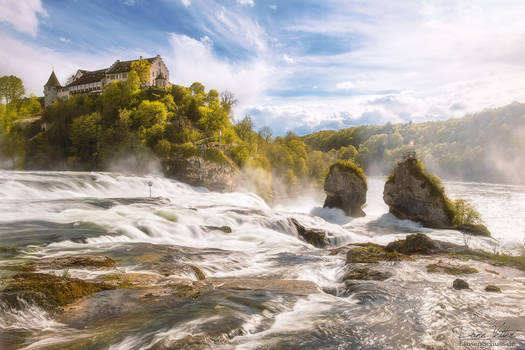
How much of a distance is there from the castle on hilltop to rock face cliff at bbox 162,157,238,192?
29118 millimetres

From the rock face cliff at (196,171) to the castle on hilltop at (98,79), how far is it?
29118mm

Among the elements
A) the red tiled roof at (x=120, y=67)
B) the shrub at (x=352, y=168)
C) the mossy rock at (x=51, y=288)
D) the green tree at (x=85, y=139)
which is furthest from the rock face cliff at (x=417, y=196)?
the red tiled roof at (x=120, y=67)

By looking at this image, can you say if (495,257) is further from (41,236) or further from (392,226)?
(41,236)

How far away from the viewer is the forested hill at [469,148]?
99625 mm

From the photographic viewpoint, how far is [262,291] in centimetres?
809

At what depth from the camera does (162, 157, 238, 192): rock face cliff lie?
40.2m

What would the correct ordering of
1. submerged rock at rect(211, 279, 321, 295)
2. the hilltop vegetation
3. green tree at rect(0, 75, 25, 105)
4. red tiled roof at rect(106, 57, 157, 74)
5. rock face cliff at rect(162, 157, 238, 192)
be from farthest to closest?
red tiled roof at rect(106, 57, 157, 74) → green tree at rect(0, 75, 25, 105) → the hilltop vegetation → rock face cliff at rect(162, 157, 238, 192) → submerged rock at rect(211, 279, 321, 295)

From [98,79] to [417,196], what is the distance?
226 feet

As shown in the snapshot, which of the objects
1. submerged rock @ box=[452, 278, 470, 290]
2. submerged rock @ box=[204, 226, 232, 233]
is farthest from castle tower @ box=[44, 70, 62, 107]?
submerged rock @ box=[452, 278, 470, 290]

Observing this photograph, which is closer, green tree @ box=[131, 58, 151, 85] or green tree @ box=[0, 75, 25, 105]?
green tree @ box=[0, 75, 25, 105]

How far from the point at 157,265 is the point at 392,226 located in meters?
26.2

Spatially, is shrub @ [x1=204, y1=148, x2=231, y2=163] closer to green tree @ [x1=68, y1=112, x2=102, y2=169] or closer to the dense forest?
the dense forest

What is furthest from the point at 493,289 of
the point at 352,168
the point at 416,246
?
the point at 352,168

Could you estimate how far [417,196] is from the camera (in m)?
30.7
